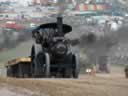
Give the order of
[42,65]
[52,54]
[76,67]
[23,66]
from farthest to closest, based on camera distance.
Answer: [23,66] < [76,67] < [52,54] < [42,65]

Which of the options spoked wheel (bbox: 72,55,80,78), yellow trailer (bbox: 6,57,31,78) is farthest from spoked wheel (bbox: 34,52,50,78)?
spoked wheel (bbox: 72,55,80,78)

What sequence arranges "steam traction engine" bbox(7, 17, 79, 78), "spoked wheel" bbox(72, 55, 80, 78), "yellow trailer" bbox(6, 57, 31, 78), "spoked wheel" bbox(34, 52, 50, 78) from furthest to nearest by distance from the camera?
"yellow trailer" bbox(6, 57, 31, 78)
"spoked wheel" bbox(72, 55, 80, 78)
"steam traction engine" bbox(7, 17, 79, 78)
"spoked wheel" bbox(34, 52, 50, 78)

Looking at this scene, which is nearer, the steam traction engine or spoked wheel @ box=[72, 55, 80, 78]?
the steam traction engine

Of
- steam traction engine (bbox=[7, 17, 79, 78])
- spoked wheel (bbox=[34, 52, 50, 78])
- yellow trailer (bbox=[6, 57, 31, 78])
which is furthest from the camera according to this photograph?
yellow trailer (bbox=[6, 57, 31, 78])

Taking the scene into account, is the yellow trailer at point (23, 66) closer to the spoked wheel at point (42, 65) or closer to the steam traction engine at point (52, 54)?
the steam traction engine at point (52, 54)

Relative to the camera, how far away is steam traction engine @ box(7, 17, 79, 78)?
153 ft

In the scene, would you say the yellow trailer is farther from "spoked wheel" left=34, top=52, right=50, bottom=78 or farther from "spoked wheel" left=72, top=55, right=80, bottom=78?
"spoked wheel" left=72, top=55, right=80, bottom=78

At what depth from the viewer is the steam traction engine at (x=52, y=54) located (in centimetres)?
4659

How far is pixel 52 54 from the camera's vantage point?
4738 centimetres

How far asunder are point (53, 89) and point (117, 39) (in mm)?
40790

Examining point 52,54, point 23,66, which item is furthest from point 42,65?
point 23,66

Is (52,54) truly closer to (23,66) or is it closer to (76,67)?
(76,67)

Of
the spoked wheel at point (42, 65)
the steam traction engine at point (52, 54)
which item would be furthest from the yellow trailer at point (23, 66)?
the spoked wheel at point (42, 65)

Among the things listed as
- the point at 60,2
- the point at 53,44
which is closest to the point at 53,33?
the point at 53,44
